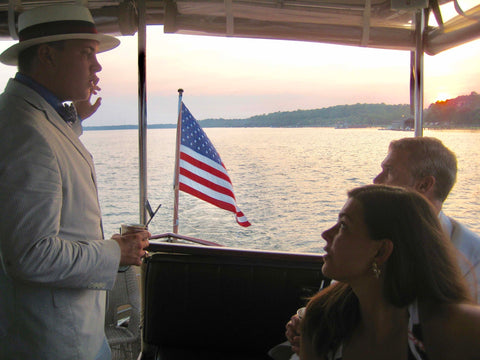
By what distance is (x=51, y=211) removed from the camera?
1.23 metres

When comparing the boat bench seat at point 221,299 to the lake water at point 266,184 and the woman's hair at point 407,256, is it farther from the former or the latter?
the lake water at point 266,184

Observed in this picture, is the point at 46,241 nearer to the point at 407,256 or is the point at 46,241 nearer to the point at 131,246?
the point at 131,246

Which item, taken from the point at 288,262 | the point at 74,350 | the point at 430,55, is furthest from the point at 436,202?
the point at 74,350

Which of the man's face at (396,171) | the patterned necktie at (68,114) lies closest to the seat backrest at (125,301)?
the patterned necktie at (68,114)

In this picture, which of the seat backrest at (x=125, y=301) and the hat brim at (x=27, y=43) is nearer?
the hat brim at (x=27, y=43)

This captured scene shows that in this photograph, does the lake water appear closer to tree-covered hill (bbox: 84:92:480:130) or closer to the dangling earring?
tree-covered hill (bbox: 84:92:480:130)

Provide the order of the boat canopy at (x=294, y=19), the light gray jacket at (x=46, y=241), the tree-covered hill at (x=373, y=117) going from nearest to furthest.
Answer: the light gray jacket at (x=46, y=241) < the boat canopy at (x=294, y=19) < the tree-covered hill at (x=373, y=117)

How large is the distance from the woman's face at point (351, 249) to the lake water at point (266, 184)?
1561cm

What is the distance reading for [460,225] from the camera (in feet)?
5.52

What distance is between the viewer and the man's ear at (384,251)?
45.2 inches

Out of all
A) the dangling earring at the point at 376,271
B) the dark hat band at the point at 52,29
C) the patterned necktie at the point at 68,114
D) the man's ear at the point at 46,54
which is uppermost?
the dark hat band at the point at 52,29

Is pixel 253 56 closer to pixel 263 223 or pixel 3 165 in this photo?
pixel 263 223

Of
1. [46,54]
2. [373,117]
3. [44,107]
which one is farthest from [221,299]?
[373,117]

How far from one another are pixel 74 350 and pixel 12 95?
0.81 metres
